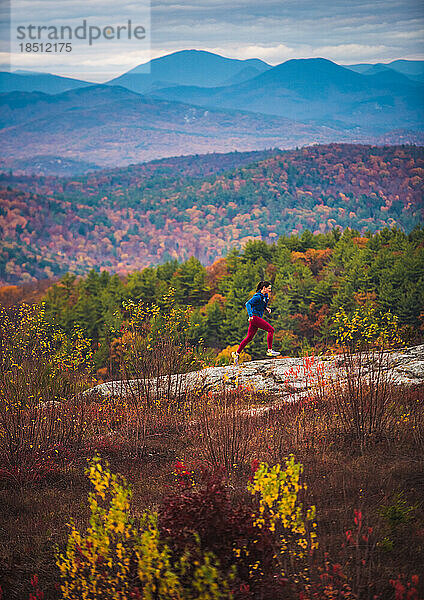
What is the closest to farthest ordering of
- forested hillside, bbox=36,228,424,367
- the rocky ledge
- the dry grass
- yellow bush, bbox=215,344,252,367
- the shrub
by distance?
the dry grass → the shrub → the rocky ledge → yellow bush, bbox=215,344,252,367 → forested hillside, bbox=36,228,424,367

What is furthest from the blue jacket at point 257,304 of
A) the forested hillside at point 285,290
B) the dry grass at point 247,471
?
the forested hillside at point 285,290

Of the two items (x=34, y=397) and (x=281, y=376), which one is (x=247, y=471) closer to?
(x=34, y=397)

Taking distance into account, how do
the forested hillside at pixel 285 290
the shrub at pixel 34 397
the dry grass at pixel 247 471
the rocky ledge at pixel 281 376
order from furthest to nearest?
the forested hillside at pixel 285 290 → the rocky ledge at pixel 281 376 → the shrub at pixel 34 397 → the dry grass at pixel 247 471

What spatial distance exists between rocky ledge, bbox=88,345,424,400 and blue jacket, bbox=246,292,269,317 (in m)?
1.14

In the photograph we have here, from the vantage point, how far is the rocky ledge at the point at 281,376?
11016 mm

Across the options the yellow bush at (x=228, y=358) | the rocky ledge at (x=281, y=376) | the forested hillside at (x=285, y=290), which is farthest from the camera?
the forested hillside at (x=285, y=290)

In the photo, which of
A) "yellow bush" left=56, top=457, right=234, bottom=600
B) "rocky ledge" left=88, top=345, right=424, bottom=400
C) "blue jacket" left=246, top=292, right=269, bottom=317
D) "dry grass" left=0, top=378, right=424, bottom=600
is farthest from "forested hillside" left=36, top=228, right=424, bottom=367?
"yellow bush" left=56, top=457, right=234, bottom=600

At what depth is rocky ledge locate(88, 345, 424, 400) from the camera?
11016mm

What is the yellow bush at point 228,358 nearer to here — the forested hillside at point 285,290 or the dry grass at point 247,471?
the forested hillside at point 285,290

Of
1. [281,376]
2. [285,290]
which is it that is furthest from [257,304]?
[285,290]

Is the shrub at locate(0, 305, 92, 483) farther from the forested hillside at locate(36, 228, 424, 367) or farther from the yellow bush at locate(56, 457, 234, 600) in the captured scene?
the forested hillside at locate(36, 228, 424, 367)

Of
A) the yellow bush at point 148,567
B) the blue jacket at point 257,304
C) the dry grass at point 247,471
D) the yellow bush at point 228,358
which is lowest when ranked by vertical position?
the yellow bush at point 228,358

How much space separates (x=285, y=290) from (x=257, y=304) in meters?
37.3

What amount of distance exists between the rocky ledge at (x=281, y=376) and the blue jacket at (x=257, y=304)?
3.75 ft
